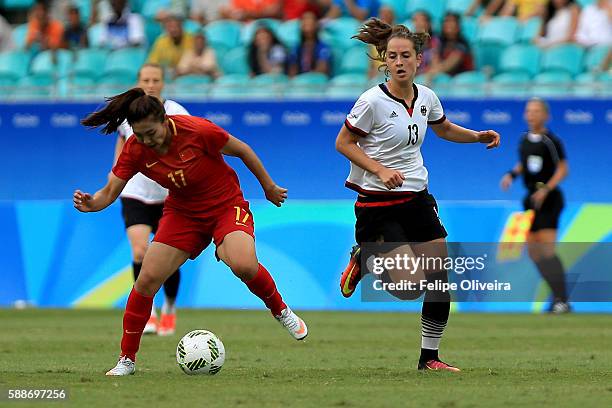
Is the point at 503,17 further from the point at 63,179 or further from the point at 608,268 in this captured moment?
the point at 63,179

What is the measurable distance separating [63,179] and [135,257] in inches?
340

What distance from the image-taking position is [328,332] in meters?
13.3

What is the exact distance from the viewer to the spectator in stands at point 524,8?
1953 cm

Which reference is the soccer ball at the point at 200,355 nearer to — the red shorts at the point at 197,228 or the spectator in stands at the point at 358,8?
the red shorts at the point at 197,228

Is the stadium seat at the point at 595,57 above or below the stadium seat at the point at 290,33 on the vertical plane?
above

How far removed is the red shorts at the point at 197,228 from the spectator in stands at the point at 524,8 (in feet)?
37.8

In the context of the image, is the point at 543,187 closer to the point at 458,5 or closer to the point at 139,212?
the point at 458,5

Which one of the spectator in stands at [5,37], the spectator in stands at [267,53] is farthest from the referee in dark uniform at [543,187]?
the spectator in stands at [5,37]

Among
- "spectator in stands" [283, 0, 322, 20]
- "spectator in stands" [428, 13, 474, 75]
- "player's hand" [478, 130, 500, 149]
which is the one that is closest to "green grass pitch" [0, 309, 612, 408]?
"player's hand" [478, 130, 500, 149]

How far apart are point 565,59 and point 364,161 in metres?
10.7

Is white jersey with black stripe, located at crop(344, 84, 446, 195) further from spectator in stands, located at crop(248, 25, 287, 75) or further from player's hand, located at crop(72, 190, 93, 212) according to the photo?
spectator in stands, located at crop(248, 25, 287, 75)

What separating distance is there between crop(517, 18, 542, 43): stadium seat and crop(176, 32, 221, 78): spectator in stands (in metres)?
4.70

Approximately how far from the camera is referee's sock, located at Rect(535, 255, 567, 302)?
1571 centimetres

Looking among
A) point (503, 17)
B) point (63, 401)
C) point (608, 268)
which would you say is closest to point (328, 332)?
point (608, 268)
